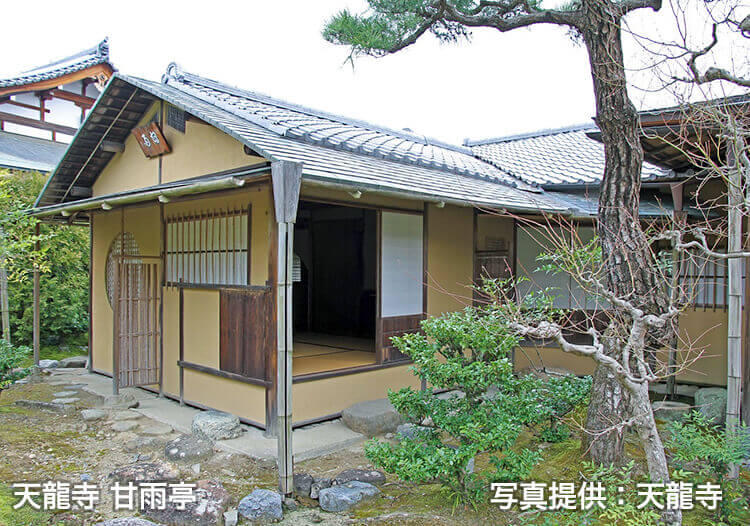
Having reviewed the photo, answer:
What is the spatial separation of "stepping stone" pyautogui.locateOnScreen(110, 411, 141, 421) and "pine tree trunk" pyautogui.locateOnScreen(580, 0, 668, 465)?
5410 mm

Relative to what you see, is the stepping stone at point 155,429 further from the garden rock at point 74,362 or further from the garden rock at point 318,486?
the garden rock at point 74,362

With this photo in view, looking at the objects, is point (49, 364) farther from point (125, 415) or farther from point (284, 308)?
point (284, 308)

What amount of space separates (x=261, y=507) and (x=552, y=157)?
399 inches

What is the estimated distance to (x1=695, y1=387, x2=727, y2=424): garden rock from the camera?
621 centimetres

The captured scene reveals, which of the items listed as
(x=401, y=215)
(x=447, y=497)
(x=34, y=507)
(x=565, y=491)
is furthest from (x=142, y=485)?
(x=401, y=215)

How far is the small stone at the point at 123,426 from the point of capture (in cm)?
637

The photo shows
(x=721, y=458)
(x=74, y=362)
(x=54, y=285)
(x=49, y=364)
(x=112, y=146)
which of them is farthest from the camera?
(x=54, y=285)

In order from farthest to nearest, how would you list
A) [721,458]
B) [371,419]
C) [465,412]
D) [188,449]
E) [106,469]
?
[371,419] → [188,449] → [106,469] → [465,412] → [721,458]

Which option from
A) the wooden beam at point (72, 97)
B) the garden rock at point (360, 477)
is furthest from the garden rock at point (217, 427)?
the wooden beam at point (72, 97)

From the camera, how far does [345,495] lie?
14.2 ft

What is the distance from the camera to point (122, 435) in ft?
20.4

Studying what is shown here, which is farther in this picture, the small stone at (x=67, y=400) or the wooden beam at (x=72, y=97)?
the wooden beam at (x=72, y=97)

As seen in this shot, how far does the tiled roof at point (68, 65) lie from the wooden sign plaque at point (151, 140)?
335 inches

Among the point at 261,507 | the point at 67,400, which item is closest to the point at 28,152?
the point at 67,400
